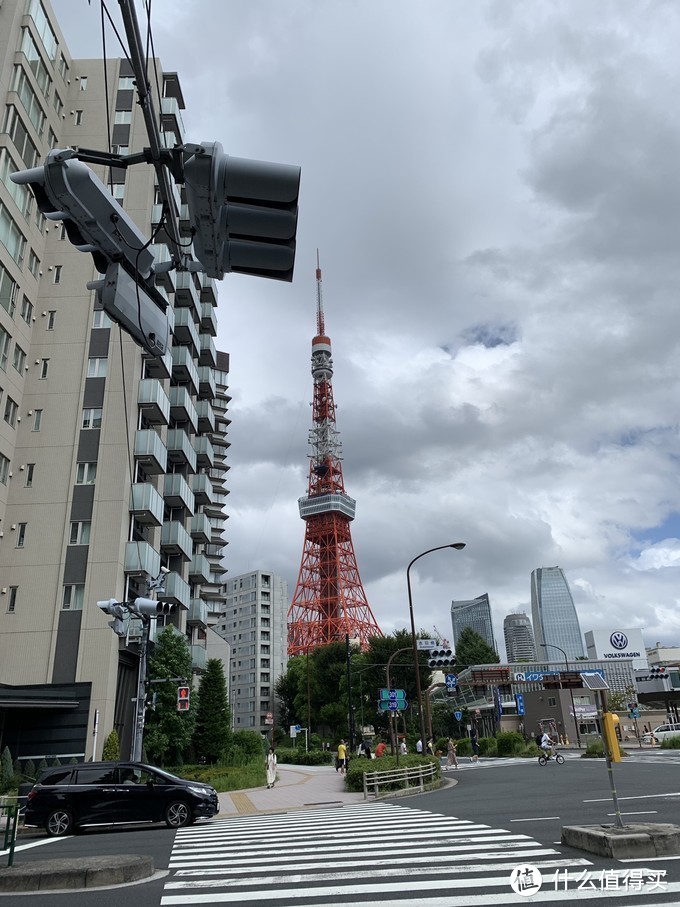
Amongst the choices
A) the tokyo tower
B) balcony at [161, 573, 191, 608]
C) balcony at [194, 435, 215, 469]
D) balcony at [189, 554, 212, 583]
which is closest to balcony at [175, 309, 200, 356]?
balcony at [194, 435, 215, 469]

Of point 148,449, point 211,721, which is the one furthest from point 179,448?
point 211,721

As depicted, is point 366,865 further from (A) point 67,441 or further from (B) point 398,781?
(A) point 67,441

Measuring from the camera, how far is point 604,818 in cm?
1214

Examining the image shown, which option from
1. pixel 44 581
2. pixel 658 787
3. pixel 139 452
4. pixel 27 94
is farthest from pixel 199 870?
pixel 27 94

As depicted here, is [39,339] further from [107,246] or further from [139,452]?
[107,246]

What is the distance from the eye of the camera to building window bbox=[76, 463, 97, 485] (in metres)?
32.2

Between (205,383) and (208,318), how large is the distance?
5.06m

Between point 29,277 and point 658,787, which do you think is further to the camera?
point 29,277

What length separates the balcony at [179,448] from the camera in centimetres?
3944

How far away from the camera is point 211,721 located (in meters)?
40.0

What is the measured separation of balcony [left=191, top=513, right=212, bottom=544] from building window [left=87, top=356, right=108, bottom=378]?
13.7 m

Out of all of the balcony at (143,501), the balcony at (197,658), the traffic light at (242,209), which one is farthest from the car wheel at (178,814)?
the balcony at (197,658)

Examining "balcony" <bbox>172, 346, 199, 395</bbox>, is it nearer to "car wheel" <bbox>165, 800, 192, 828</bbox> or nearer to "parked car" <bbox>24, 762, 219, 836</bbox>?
"parked car" <bbox>24, 762, 219, 836</bbox>

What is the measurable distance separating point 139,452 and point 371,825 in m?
23.9
